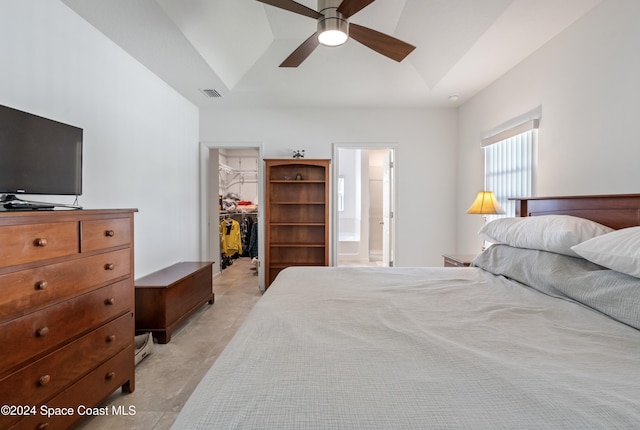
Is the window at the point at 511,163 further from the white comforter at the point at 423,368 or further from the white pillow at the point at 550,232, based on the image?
the white comforter at the point at 423,368

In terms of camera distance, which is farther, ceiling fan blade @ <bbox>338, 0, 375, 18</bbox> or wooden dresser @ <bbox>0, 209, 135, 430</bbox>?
ceiling fan blade @ <bbox>338, 0, 375, 18</bbox>

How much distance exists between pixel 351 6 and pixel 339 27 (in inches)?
5.3

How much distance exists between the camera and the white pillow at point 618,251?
3.80ft

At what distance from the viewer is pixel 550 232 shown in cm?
167

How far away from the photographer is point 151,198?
3.13m

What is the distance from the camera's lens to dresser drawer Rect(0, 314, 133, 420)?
1.19m

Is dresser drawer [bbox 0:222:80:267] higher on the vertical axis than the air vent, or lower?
lower

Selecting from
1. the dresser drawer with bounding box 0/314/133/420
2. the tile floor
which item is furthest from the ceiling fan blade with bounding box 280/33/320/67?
the tile floor

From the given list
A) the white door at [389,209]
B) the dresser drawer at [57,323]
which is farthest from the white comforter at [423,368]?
the white door at [389,209]

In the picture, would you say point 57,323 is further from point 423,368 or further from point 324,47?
point 324,47

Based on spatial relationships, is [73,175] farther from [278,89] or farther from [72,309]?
[278,89]

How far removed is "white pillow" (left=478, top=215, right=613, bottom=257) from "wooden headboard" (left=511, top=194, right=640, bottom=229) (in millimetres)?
131

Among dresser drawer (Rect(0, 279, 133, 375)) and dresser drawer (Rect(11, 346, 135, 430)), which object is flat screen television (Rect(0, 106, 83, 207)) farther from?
dresser drawer (Rect(11, 346, 135, 430))

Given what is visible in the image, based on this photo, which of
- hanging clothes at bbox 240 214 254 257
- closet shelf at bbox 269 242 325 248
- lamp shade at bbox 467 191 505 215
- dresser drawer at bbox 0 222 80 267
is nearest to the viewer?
dresser drawer at bbox 0 222 80 267
